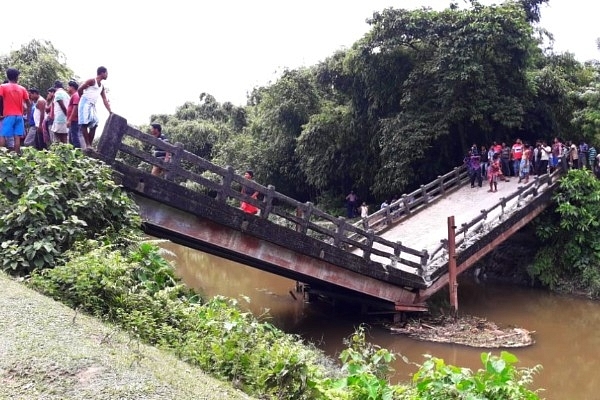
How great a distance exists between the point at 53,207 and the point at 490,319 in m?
10.6

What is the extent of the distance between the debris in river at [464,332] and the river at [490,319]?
0.23 metres

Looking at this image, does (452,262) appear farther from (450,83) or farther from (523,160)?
(450,83)

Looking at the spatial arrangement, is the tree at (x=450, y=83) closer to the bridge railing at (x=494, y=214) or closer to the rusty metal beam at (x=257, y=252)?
the bridge railing at (x=494, y=214)

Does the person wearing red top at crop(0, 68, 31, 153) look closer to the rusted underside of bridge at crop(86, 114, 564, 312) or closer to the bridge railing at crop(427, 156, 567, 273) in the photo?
the rusted underside of bridge at crop(86, 114, 564, 312)

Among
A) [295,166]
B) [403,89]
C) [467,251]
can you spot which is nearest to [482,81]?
[403,89]

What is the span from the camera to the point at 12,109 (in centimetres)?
800

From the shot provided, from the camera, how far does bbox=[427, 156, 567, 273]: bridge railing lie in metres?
12.3

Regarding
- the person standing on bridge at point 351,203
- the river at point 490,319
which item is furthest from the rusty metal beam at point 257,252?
the person standing on bridge at point 351,203

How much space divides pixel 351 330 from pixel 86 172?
7566 millimetres

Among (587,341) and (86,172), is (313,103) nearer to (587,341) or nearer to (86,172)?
(587,341)

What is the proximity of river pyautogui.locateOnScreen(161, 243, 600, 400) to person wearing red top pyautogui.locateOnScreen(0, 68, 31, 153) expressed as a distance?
438cm

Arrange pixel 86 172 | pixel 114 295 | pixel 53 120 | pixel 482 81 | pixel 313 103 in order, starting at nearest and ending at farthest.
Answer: pixel 114 295 < pixel 86 172 < pixel 53 120 < pixel 482 81 < pixel 313 103

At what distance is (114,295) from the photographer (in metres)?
5.20

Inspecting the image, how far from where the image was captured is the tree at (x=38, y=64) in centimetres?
2197
